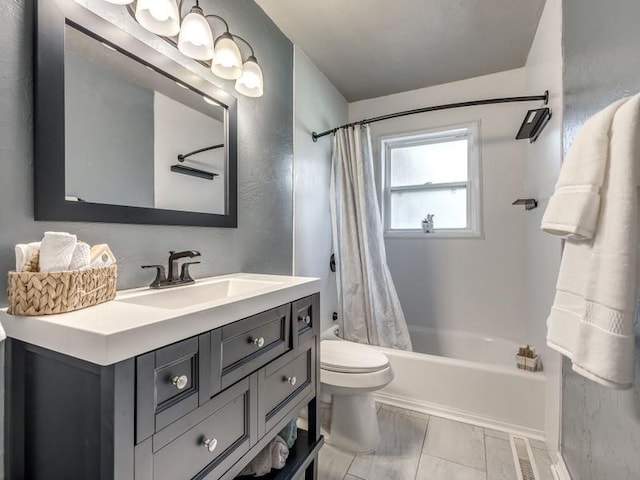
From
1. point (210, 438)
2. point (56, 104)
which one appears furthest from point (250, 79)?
point (210, 438)

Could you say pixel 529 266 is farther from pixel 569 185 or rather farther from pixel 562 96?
pixel 569 185

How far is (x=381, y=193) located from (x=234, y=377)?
2339 millimetres

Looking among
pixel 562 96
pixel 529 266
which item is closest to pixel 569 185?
pixel 562 96

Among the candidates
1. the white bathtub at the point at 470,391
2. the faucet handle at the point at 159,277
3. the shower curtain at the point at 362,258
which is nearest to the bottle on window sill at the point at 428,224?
the shower curtain at the point at 362,258

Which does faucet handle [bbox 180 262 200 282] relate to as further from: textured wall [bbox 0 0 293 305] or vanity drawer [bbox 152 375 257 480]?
vanity drawer [bbox 152 375 257 480]

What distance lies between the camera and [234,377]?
2.76ft

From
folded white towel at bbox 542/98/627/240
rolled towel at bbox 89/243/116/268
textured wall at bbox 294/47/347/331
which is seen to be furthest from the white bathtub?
rolled towel at bbox 89/243/116/268

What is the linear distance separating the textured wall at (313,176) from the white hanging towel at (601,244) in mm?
1489

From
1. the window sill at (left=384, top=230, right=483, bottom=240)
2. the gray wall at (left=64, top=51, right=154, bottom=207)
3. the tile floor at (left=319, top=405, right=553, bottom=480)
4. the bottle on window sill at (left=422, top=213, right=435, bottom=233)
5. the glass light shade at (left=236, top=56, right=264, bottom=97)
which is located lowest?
the tile floor at (left=319, top=405, right=553, bottom=480)

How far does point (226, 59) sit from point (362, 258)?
149cm

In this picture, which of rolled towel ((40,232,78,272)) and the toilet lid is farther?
the toilet lid

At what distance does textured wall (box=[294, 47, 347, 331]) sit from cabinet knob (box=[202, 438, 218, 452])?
128 cm

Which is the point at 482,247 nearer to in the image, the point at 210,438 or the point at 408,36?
the point at 408,36

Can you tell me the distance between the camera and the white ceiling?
5.57 ft
